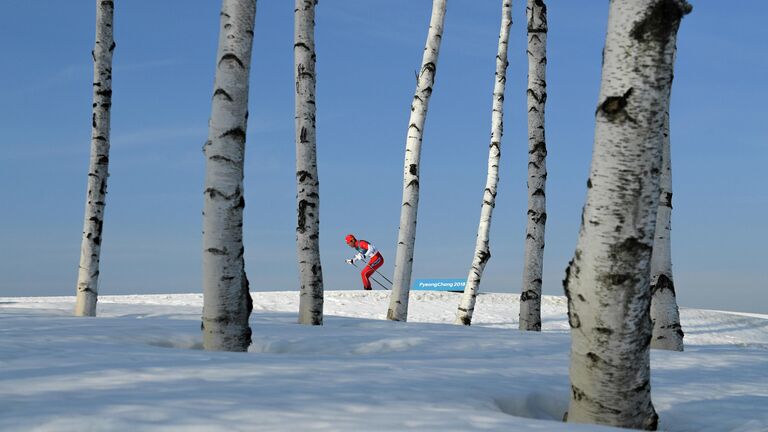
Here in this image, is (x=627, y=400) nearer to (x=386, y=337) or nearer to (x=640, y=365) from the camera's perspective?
→ (x=640, y=365)

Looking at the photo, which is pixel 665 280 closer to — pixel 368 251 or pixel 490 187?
pixel 490 187

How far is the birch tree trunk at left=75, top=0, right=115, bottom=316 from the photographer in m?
11.3

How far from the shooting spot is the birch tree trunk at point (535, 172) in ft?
41.2

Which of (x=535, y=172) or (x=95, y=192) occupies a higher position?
(x=535, y=172)

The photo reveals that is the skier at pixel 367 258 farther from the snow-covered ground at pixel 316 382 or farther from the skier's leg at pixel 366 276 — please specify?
the snow-covered ground at pixel 316 382

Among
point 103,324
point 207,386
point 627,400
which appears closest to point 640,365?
point 627,400

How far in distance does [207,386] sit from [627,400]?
231 centimetres

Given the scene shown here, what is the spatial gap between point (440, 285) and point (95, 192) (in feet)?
40.7

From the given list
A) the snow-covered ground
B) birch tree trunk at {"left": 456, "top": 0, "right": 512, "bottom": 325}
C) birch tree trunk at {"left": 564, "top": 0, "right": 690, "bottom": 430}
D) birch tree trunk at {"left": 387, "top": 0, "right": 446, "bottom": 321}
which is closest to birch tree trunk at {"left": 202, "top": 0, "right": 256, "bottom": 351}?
the snow-covered ground

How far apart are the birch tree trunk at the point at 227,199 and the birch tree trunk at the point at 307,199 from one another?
11.2ft

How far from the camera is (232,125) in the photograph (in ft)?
23.1

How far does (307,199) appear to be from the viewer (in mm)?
10711

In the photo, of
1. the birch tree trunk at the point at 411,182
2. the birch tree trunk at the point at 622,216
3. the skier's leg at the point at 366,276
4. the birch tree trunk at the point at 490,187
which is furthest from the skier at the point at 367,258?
the birch tree trunk at the point at 622,216

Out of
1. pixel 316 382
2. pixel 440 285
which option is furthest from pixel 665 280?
pixel 440 285
